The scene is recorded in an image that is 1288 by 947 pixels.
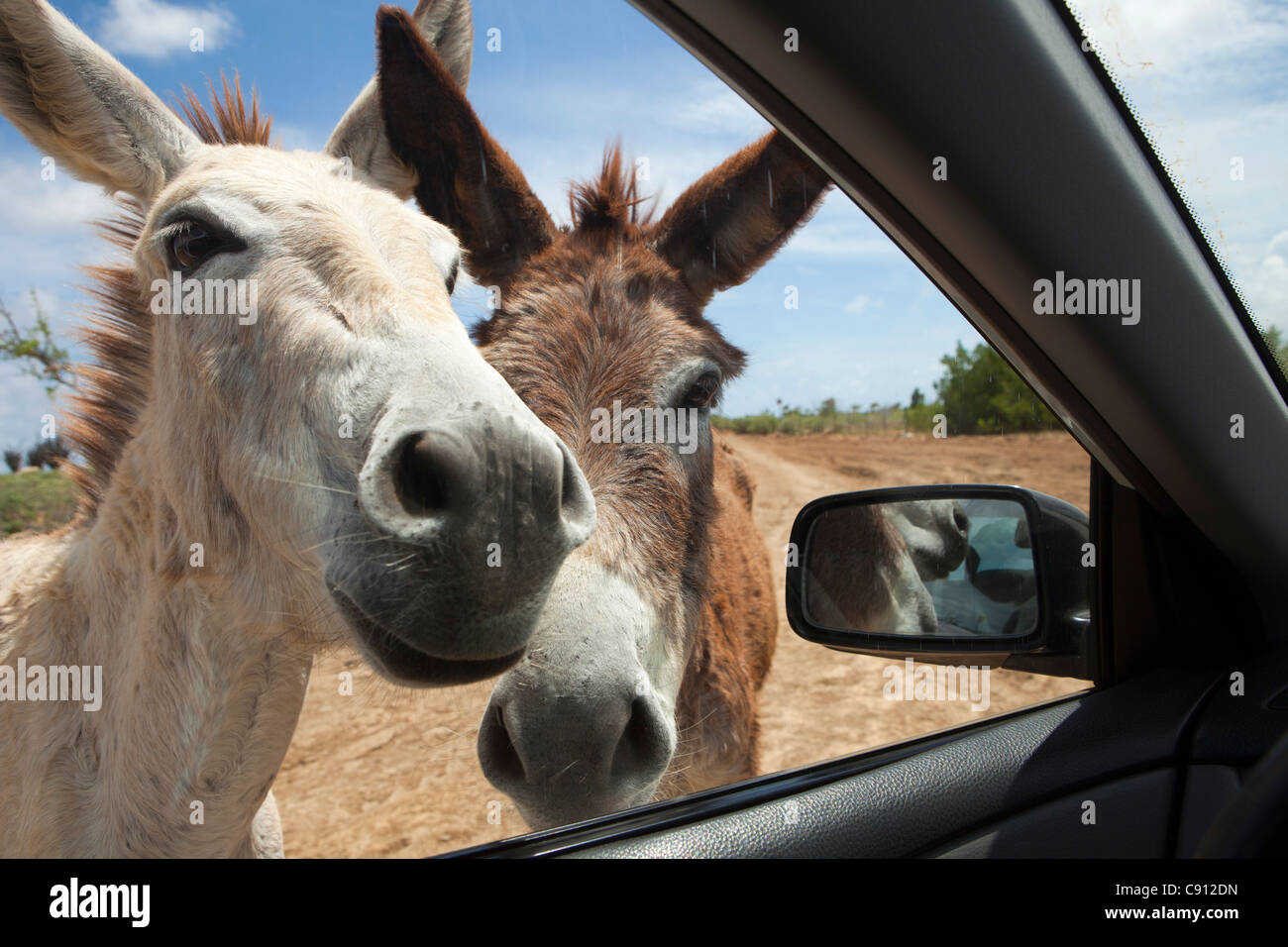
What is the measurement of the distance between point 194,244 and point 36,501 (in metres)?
1.24

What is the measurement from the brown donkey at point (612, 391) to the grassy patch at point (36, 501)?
1241 millimetres

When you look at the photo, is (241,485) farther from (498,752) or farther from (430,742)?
(430,742)

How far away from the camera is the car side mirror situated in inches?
73.2

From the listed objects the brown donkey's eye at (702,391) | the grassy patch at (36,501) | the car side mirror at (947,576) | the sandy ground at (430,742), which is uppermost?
the brown donkey's eye at (702,391)

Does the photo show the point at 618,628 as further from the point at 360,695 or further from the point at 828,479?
the point at 828,479

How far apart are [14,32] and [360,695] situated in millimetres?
1635

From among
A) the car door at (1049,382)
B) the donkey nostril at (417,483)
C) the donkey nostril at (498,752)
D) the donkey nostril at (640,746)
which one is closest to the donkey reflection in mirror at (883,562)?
the car door at (1049,382)

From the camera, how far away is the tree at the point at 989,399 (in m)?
1.64

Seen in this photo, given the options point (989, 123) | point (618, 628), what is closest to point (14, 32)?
point (618, 628)

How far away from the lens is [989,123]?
118cm

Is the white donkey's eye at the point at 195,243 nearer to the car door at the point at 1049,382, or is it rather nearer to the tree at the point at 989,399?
the car door at the point at 1049,382

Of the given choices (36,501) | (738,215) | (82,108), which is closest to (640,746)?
(738,215)
